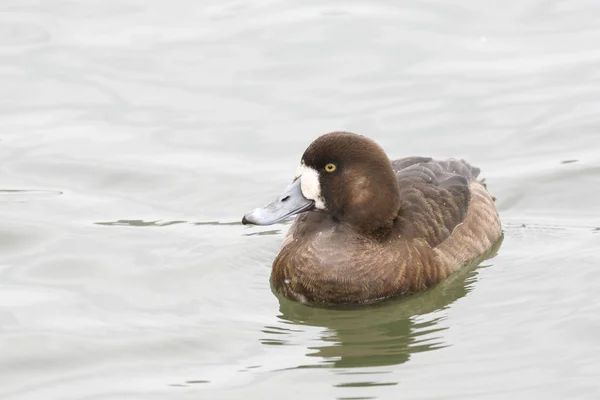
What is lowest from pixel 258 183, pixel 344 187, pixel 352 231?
pixel 258 183

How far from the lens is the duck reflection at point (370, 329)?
344 inches

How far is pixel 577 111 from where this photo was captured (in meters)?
13.1

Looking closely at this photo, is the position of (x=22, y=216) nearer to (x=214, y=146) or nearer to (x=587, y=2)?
(x=214, y=146)

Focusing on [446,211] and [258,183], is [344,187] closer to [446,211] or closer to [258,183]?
[446,211]

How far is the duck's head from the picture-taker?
9.67 m

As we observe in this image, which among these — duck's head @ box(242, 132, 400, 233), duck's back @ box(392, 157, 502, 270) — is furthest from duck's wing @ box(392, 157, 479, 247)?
duck's head @ box(242, 132, 400, 233)

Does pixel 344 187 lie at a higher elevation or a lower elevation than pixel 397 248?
higher

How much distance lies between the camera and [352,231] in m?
9.84

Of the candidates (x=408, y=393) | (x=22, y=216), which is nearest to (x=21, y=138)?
(x=22, y=216)

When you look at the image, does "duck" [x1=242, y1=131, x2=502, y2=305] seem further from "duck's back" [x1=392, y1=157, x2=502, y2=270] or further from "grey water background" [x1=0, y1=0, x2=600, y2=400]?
"grey water background" [x1=0, y1=0, x2=600, y2=400]

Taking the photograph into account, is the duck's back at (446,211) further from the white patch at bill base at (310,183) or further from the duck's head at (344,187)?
the white patch at bill base at (310,183)

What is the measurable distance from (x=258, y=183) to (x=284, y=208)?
215 cm

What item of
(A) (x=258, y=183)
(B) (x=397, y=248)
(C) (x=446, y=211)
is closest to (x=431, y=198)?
(C) (x=446, y=211)

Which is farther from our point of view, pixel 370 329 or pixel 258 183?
pixel 258 183
